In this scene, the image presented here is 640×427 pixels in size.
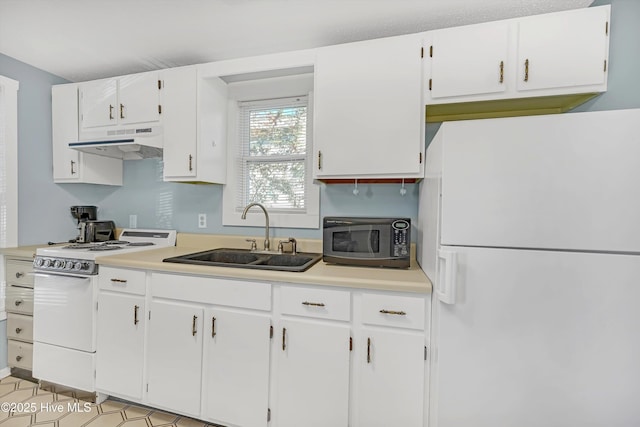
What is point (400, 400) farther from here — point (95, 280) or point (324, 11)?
point (324, 11)

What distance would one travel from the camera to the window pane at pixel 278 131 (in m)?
2.25

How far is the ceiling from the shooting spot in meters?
1.58

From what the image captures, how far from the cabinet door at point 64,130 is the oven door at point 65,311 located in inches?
36.7

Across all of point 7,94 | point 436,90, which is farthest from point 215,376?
point 7,94

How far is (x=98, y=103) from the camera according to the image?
2277mm

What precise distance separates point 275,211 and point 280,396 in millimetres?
1274

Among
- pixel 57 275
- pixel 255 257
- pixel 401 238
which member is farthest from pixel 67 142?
pixel 401 238

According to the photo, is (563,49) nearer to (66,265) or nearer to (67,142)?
(66,265)

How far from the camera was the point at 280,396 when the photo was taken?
1.48 m

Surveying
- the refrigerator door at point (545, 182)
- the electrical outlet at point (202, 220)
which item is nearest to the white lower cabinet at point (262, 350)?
the refrigerator door at point (545, 182)

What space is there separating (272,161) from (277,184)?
0.65 feet

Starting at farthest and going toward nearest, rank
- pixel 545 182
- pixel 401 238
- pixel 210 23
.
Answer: pixel 210 23 → pixel 401 238 → pixel 545 182

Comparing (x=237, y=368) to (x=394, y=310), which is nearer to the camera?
(x=394, y=310)

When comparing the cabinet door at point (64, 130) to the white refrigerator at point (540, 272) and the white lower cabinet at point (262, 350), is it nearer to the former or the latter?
the white lower cabinet at point (262, 350)
